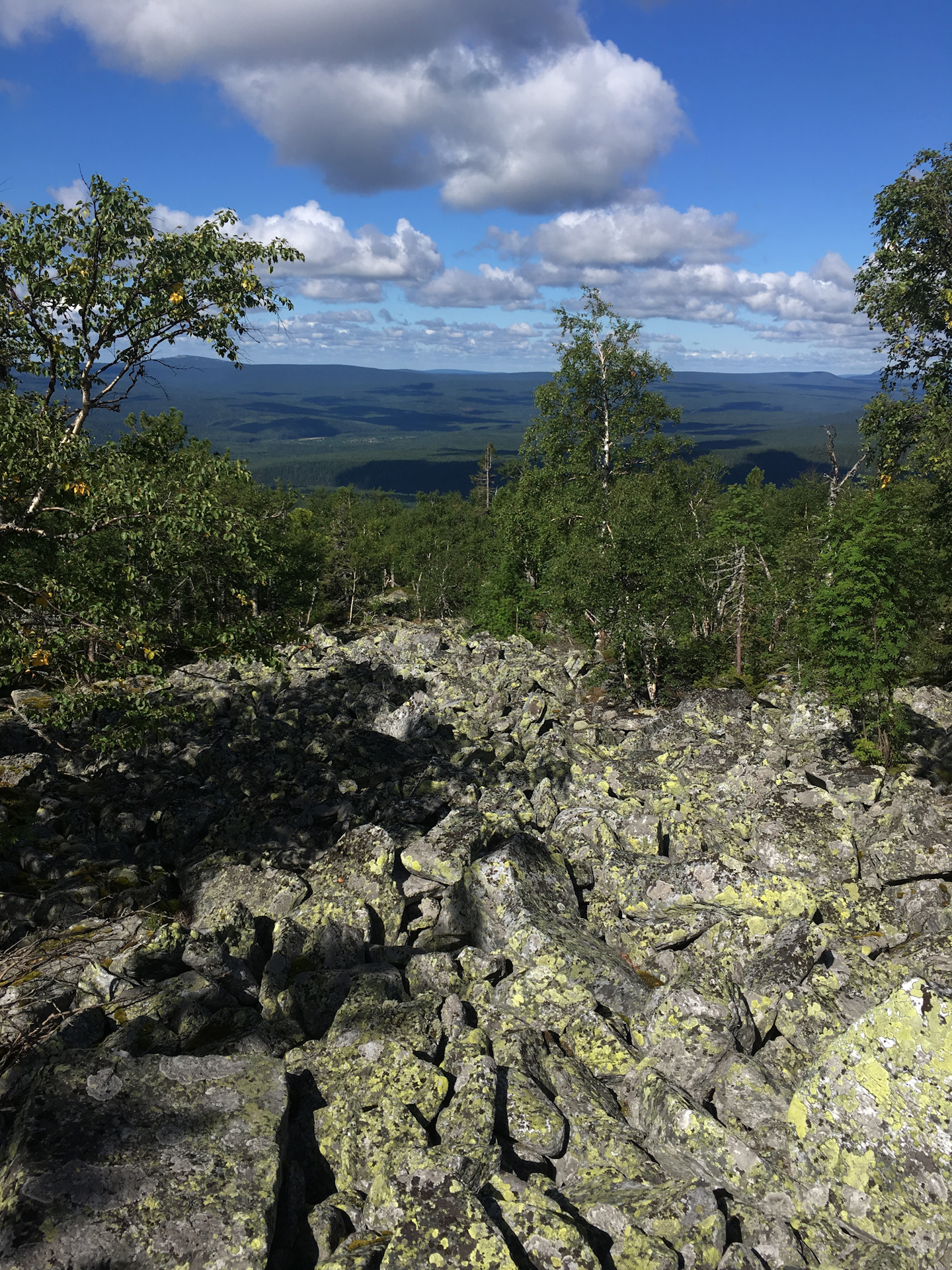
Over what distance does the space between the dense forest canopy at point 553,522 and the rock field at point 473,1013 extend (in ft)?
10.9

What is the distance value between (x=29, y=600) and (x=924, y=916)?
1789 cm

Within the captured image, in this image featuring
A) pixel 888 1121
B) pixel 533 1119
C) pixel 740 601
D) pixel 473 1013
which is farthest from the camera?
pixel 740 601

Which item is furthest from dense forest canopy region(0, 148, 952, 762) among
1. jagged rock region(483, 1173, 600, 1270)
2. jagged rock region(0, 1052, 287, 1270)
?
jagged rock region(483, 1173, 600, 1270)

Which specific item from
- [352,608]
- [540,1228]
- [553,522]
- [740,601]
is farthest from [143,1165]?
[352,608]

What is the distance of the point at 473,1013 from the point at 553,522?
1122 inches

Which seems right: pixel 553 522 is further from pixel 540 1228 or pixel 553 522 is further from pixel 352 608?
pixel 540 1228

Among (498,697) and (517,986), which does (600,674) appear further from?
(517,986)

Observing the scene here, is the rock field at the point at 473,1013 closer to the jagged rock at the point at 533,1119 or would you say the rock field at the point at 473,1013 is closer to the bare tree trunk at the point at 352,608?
the jagged rock at the point at 533,1119

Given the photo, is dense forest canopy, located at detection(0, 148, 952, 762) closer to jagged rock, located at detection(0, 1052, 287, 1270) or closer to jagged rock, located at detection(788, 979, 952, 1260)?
jagged rock, located at detection(0, 1052, 287, 1270)

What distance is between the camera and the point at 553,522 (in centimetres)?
3622

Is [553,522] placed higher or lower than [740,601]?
higher

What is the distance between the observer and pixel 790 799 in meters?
16.5

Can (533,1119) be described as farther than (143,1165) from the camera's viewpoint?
Yes

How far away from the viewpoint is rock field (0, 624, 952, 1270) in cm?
677
